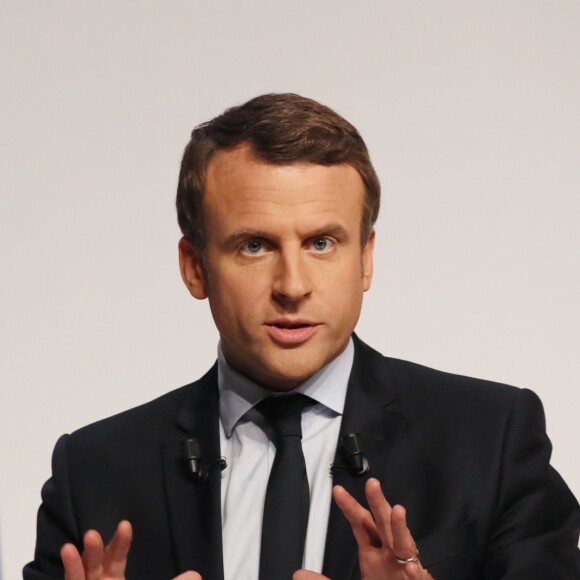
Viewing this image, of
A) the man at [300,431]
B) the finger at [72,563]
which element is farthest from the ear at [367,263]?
the finger at [72,563]

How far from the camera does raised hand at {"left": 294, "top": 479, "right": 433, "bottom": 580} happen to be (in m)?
2.71

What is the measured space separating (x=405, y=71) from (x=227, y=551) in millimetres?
A: 1629

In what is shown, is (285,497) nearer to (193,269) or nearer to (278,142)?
(193,269)

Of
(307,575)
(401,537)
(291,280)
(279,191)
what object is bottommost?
(307,575)

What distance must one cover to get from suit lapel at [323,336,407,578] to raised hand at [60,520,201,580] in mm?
298

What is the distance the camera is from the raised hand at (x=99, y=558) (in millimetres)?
2814

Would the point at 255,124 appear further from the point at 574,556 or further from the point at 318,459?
the point at 574,556

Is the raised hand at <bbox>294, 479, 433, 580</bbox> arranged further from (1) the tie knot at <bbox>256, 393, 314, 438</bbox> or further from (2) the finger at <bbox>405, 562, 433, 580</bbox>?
(1) the tie knot at <bbox>256, 393, 314, 438</bbox>

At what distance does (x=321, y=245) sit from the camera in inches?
123

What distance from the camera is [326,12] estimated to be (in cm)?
426

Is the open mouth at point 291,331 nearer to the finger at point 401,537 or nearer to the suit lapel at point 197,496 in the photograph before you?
the suit lapel at point 197,496

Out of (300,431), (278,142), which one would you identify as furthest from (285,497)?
(278,142)

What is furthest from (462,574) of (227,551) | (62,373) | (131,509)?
(62,373)

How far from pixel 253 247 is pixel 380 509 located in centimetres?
67
